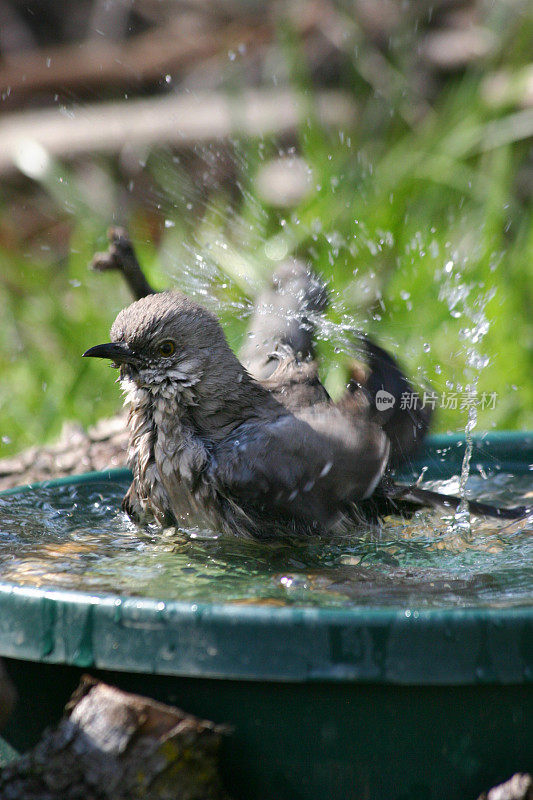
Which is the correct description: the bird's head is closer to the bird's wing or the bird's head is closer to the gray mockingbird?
the gray mockingbird

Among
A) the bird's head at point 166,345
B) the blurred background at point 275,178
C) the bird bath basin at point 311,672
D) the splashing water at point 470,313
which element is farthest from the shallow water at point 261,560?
the splashing water at point 470,313

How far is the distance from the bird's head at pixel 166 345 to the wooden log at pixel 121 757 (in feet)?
4.44

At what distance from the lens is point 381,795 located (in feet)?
6.40

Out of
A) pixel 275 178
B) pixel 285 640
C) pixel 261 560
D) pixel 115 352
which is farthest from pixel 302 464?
pixel 275 178

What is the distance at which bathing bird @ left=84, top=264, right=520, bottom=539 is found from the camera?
3012 mm

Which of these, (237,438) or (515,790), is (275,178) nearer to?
(237,438)

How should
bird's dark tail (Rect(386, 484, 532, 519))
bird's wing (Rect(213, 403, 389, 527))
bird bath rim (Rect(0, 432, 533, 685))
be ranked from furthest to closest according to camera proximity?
bird's dark tail (Rect(386, 484, 532, 519))
bird's wing (Rect(213, 403, 389, 527))
bird bath rim (Rect(0, 432, 533, 685))

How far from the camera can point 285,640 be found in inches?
74.3

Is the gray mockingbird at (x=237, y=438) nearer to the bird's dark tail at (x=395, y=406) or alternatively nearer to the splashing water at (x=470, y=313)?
the bird's dark tail at (x=395, y=406)

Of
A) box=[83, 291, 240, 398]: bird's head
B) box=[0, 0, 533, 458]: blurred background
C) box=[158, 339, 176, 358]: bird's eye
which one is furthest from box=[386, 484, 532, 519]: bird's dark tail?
box=[158, 339, 176, 358]: bird's eye

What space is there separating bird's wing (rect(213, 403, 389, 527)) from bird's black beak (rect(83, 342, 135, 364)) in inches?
16.5

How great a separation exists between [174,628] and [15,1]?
9219 millimetres

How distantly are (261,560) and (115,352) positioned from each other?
83 centimetres

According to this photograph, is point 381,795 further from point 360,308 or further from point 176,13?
point 176,13
